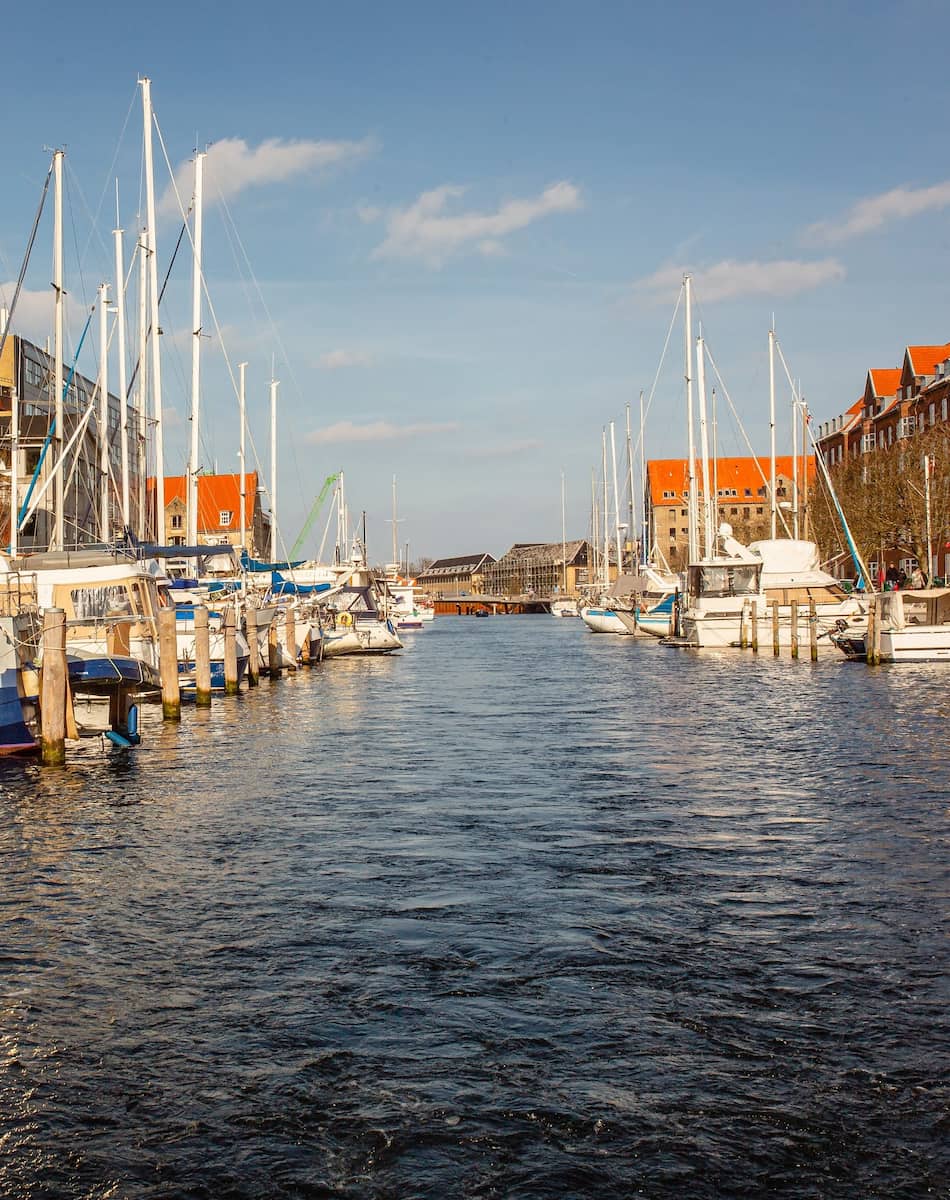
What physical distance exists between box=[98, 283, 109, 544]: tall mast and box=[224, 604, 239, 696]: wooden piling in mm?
4321

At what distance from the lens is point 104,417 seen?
1713 inches

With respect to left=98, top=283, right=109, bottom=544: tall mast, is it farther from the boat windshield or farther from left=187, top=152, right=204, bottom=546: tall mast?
the boat windshield

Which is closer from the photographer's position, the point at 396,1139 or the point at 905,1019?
the point at 396,1139

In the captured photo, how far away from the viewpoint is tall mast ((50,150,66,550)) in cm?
3538

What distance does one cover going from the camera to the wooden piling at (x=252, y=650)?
147ft

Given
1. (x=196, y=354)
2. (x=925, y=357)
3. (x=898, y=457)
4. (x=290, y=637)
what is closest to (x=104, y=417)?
(x=196, y=354)

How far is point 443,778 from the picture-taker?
21.8m

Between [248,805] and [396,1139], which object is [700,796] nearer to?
[248,805]

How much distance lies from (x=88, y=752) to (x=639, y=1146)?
64.3 feet

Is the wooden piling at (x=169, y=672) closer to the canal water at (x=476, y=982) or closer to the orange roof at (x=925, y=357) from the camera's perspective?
the canal water at (x=476, y=982)

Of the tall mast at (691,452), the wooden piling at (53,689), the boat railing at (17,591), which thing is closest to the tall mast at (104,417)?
the boat railing at (17,591)

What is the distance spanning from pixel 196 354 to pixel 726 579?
28925 millimetres

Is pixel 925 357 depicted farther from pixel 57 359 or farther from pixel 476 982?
pixel 476 982

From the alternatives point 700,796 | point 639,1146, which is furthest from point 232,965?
point 700,796
